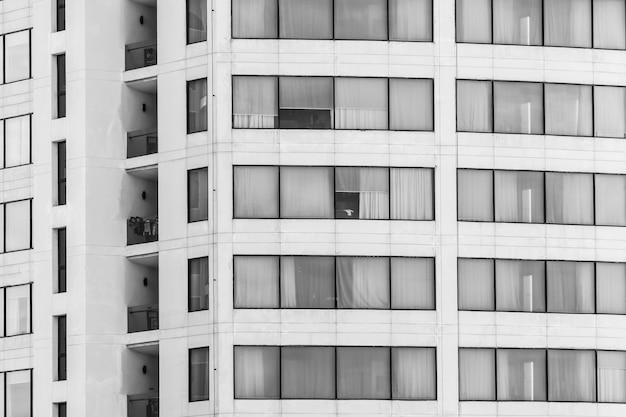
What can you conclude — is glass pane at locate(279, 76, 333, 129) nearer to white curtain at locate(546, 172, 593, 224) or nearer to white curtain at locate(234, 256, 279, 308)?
white curtain at locate(234, 256, 279, 308)

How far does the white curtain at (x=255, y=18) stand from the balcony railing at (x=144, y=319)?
12.4m

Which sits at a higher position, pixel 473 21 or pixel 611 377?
pixel 473 21

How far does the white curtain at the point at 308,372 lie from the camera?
83562 millimetres

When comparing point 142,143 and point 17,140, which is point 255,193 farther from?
point 17,140

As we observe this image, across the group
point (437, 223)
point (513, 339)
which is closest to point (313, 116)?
point (437, 223)

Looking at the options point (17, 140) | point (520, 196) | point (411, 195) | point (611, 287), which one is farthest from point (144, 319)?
point (611, 287)

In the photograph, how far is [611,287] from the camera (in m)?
86.6

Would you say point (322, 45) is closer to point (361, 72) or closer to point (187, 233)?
point (361, 72)

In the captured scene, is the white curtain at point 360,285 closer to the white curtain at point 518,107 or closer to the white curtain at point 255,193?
the white curtain at point 255,193

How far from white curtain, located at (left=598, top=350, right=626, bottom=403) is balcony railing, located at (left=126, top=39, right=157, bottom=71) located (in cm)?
2314

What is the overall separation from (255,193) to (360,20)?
8554mm

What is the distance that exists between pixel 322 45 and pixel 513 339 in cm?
1449

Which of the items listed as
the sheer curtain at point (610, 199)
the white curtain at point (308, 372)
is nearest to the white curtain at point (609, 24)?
the sheer curtain at point (610, 199)

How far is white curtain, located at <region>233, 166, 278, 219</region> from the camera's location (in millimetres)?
84562
